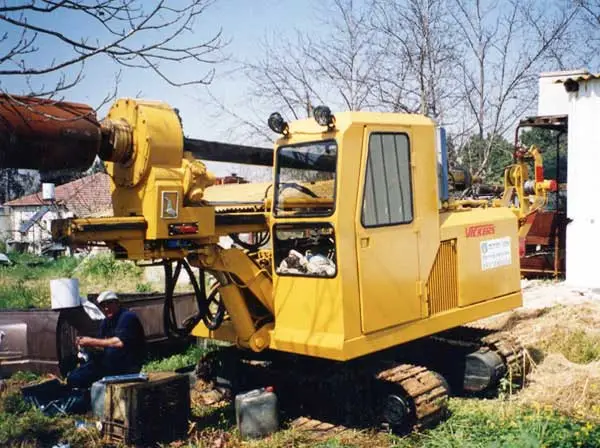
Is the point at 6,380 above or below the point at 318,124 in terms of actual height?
below

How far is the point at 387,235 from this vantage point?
19.4ft

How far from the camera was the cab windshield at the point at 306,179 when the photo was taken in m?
5.79

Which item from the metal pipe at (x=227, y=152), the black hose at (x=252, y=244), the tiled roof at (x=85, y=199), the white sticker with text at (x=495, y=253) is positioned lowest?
the white sticker with text at (x=495, y=253)

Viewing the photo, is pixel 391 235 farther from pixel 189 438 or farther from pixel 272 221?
pixel 189 438

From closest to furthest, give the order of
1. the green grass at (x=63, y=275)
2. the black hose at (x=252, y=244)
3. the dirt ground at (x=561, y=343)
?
the dirt ground at (x=561, y=343) → the black hose at (x=252, y=244) → the green grass at (x=63, y=275)

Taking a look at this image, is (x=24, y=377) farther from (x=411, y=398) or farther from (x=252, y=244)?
(x=411, y=398)

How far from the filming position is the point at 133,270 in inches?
776

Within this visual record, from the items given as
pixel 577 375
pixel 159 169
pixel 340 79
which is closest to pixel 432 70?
pixel 340 79

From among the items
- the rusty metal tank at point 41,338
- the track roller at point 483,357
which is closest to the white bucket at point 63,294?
the rusty metal tank at point 41,338

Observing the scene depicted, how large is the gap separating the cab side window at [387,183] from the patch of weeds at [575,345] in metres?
3.51

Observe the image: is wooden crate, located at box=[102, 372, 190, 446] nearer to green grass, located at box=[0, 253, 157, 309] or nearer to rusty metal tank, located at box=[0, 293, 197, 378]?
rusty metal tank, located at box=[0, 293, 197, 378]

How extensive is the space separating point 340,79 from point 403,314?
14.1 m

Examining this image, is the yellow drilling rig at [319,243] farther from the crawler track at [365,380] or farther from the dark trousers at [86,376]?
the dark trousers at [86,376]

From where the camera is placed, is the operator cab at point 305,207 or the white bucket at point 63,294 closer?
the operator cab at point 305,207
